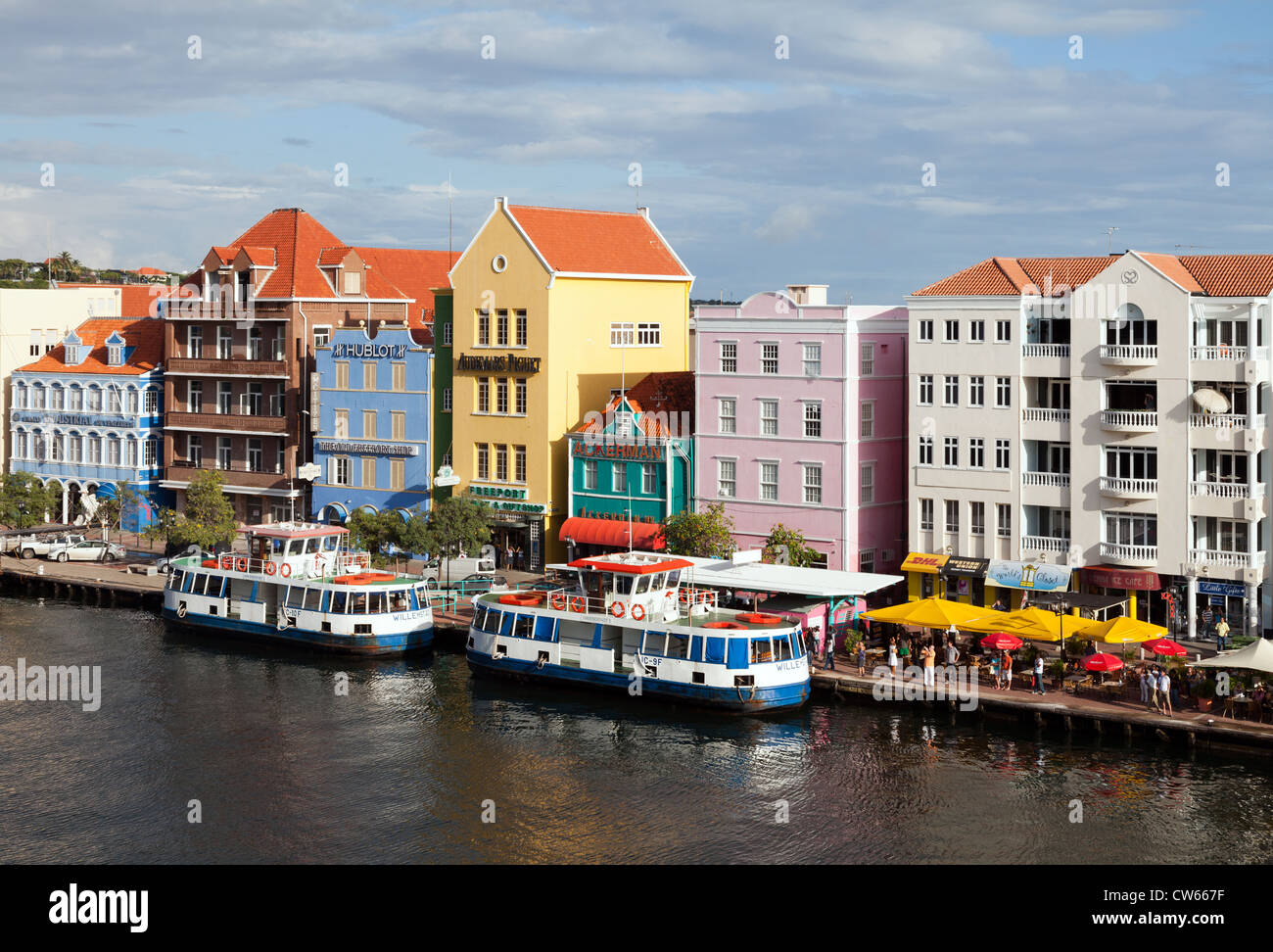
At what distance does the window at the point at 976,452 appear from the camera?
75188mm

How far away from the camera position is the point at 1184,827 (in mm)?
49688

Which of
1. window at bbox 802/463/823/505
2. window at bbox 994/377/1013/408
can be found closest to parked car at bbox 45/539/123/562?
window at bbox 802/463/823/505

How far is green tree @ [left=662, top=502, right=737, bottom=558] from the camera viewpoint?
78806mm

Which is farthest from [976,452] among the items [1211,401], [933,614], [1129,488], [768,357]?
[933,614]

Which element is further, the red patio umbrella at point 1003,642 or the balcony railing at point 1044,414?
the balcony railing at point 1044,414

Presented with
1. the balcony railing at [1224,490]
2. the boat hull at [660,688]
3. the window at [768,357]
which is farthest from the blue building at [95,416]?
the balcony railing at [1224,490]

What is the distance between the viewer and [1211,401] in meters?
67.6

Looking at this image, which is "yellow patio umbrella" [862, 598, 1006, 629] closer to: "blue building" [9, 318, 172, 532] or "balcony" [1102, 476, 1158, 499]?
"balcony" [1102, 476, 1158, 499]

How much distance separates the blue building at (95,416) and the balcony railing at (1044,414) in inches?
2444

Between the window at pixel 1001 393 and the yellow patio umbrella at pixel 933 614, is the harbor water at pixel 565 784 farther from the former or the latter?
the window at pixel 1001 393

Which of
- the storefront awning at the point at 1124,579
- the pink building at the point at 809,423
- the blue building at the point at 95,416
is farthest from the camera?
the blue building at the point at 95,416

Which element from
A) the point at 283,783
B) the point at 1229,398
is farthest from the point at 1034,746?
the point at 283,783

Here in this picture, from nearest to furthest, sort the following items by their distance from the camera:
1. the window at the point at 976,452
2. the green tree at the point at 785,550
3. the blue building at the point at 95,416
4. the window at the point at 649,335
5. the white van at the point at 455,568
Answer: the window at the point at 976,452 → the green tree at the point at 785,550 → the white van at the point at 455,568 → the window at the point at 649,335 → the blue building at the point at 95,416

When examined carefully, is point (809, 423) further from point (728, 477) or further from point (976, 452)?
point (976, 452)
